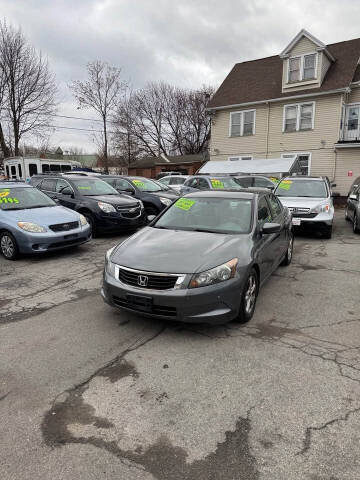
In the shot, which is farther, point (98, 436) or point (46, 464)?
point (98, 436)

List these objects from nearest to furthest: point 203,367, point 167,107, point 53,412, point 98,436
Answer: point 98,436 < point 53,412 < point 203,367 < point 167,107

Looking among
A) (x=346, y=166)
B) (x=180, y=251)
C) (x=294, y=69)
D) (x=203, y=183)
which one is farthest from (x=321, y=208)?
(x=294, y=69)

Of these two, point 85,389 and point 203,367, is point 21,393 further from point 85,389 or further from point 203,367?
point 203,367

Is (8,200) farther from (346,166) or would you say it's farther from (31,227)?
(346,166)

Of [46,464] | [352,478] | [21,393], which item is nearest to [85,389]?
[21,393]

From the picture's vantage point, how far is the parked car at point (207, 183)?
13389 mm

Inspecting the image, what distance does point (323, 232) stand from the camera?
9.35m

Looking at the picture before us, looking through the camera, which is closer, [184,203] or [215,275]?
[215,275]

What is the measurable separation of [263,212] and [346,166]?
55.6 feet

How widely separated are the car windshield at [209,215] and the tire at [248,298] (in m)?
0.67

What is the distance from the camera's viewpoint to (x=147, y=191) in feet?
39.3

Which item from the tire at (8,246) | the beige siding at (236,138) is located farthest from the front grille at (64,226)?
the beige siding at (236,138)

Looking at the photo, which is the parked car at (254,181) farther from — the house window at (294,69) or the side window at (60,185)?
the house window at (294,69)

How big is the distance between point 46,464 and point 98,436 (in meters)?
0.36
